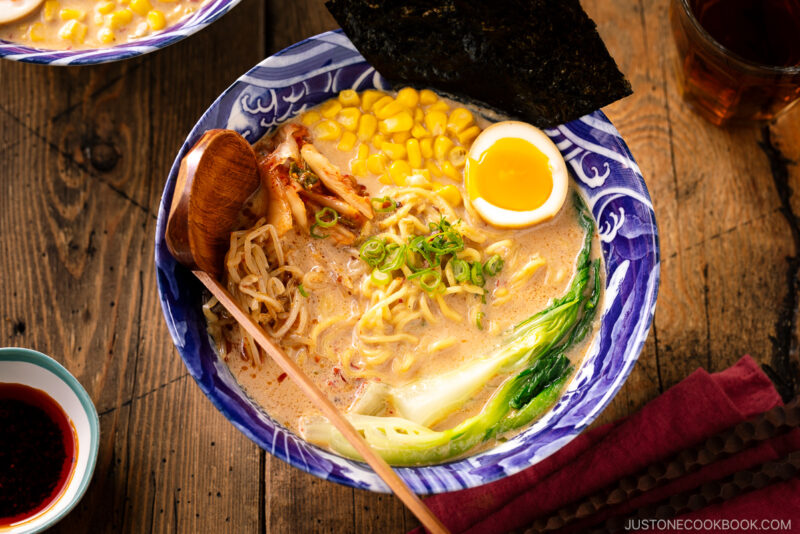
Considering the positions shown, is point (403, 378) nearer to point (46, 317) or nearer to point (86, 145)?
point (46, 317)

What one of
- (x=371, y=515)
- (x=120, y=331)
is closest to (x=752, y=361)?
(x=371, y=515)

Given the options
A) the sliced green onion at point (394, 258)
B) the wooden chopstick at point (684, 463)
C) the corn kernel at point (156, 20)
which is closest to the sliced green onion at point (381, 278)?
the sliced green onion at point (394, 258)

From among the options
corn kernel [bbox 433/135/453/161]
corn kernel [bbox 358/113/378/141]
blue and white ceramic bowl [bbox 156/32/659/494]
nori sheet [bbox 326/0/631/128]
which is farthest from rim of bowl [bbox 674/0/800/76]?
corn kernel [bbox 358/113/378/141]

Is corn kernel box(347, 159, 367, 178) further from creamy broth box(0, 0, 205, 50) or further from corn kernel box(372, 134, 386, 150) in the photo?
creamy broth box(0, 0, 205, 50)

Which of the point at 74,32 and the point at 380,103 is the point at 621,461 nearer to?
the point at 380,103

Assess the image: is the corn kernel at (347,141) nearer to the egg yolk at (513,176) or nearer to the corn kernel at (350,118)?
the corn kernel at (350,118)
